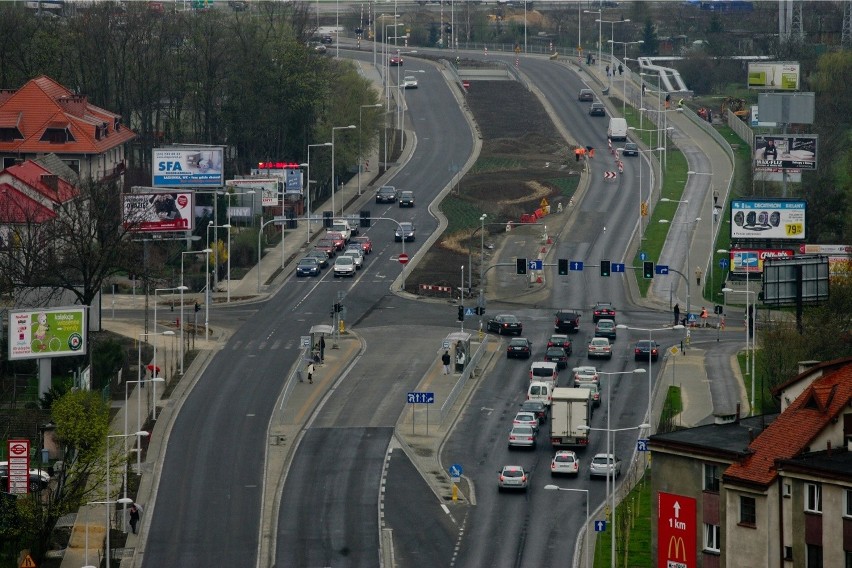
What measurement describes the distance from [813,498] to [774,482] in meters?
1.58

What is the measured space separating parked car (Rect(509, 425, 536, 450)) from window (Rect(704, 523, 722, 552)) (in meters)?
29.5

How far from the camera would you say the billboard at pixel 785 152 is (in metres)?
154

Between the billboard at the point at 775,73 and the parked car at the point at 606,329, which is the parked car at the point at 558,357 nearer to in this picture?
the parked car at the point at 606,329

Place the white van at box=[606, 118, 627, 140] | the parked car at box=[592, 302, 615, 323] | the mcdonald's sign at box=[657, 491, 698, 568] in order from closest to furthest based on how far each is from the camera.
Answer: the mcdonald's sign at box=[657, 491, 698, 568]
the parked car at box=[592, 302, 615, 323]
the white van at box=[606, 118, 627, 140]

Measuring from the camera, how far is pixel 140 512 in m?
93.2

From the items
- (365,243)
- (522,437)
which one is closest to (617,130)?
(365,243)

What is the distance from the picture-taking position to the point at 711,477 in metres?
72.8

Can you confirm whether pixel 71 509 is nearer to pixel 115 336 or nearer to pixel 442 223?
pixel 115 336

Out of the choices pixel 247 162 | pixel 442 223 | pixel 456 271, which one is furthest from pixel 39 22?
pixel 456 271

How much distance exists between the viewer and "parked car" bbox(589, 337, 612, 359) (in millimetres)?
120062

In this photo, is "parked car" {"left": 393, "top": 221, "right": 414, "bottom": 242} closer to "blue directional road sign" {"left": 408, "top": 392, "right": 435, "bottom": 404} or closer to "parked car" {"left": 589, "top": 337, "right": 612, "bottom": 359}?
"parked car" {"left": 589, "top": 337, "right": 612, "bottom": 359}

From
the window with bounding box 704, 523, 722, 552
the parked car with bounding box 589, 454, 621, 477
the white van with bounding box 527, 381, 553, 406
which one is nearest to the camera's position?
the window with bounding box 704, 523, 722, 552

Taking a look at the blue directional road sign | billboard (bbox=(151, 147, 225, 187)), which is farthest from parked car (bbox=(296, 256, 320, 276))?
the blue directional road sign

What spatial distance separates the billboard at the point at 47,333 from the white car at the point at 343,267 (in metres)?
38.3
